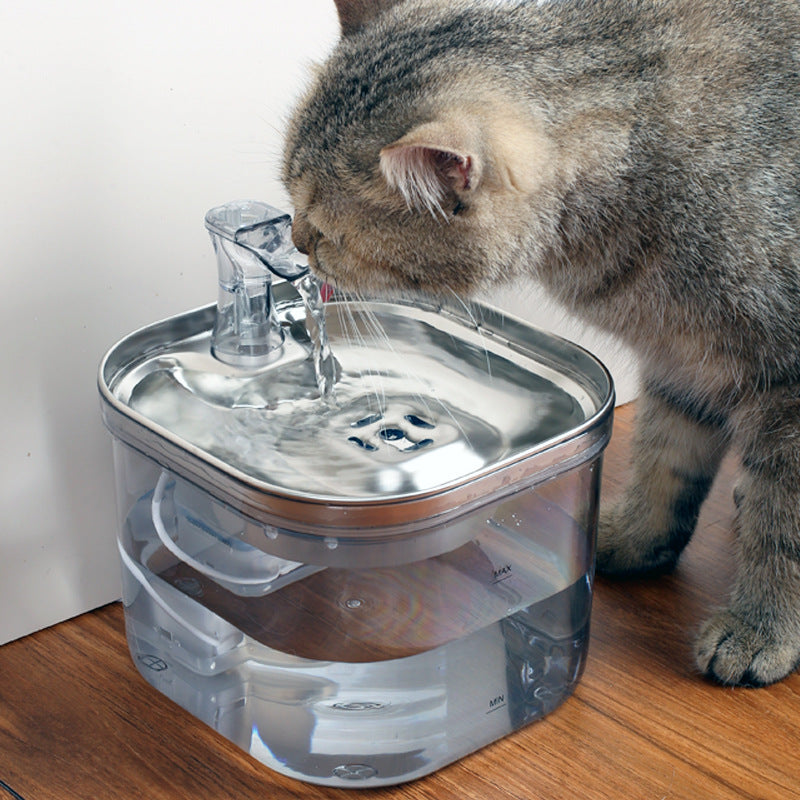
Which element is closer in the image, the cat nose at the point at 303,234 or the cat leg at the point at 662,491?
the cat nose at the point at 303,234

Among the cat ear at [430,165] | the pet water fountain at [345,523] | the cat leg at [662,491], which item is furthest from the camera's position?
the cat leg at [662,491]

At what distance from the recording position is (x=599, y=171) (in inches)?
29.3

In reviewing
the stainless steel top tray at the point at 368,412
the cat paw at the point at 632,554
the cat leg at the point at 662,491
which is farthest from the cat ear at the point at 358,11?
the cat paw at the point at 632,554

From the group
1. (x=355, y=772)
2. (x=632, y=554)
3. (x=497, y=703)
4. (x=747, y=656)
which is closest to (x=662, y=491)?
(x=632, y=554)

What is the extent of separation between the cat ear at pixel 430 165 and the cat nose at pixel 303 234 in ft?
0.37

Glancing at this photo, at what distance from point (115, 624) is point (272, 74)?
497 millimetres

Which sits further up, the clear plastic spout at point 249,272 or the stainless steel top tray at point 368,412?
the clear plastic spout at point 249,272

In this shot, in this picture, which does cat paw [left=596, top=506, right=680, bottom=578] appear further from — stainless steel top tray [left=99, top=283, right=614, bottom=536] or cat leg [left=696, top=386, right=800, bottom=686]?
stainless steel top tray [left=99, top=283, right=614, bottom=536]

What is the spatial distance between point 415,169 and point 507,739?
0.43m

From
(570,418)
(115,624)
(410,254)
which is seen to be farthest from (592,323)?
(115,624)

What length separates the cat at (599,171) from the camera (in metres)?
0.72

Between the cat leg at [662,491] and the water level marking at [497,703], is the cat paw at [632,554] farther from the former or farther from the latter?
the water level marking at [497,703]

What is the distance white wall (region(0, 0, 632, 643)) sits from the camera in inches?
32.1

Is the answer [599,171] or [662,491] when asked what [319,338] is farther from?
[662,491]
